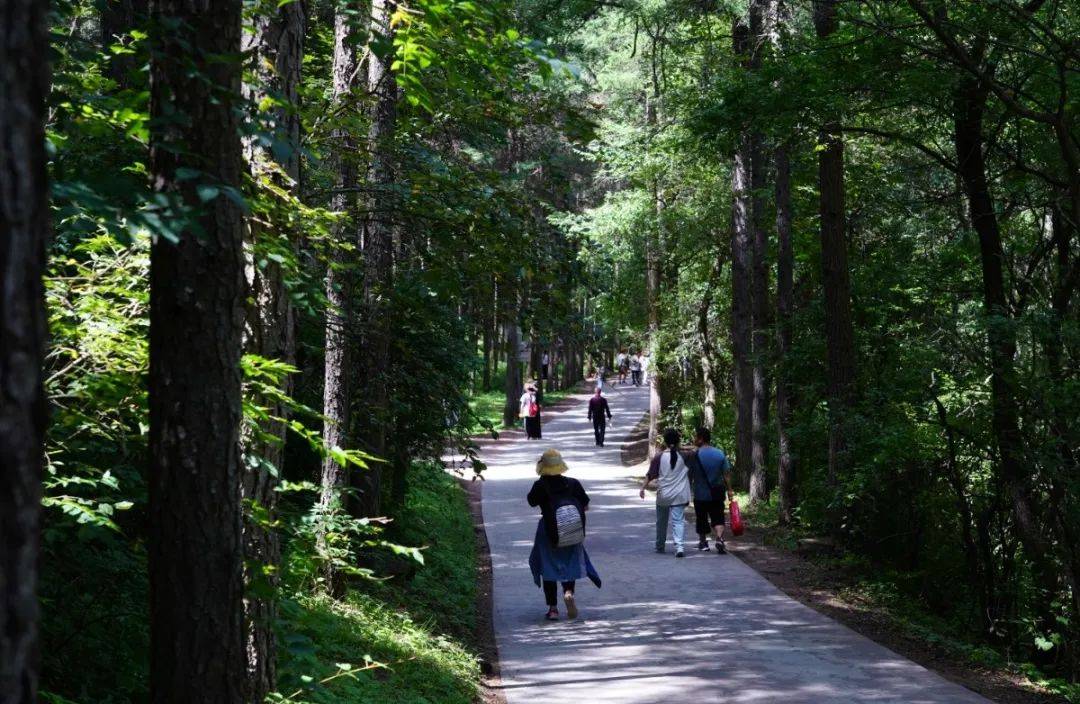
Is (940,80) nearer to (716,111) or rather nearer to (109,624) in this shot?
(716,111)

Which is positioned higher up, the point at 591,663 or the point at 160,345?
the point at 160,345

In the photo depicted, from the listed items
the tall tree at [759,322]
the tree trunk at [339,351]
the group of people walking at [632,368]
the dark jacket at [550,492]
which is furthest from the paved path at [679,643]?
the group of people walking at [632,368]

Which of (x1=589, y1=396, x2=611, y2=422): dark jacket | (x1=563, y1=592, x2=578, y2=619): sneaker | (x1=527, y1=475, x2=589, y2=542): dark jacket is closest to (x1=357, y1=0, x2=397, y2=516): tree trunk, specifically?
(x1=527, y1=475, x2=589, y2=542): dark jacket

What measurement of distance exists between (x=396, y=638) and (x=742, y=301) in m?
14.9

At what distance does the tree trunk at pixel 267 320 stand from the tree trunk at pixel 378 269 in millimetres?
3297

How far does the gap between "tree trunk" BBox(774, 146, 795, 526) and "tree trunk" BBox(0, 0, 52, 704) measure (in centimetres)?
1673

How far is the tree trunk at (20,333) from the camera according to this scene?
2191 mm

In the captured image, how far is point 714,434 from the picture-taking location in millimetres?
30000

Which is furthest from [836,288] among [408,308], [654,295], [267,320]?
[654,295]

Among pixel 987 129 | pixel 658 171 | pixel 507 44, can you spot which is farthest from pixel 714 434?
pixel 507 44

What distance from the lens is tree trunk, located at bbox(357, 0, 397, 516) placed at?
1063 centimetres

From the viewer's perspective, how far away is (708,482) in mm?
16906

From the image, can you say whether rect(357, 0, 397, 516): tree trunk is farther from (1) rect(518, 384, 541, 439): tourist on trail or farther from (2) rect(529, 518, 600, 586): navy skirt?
(1) rect(518, 384, 541, 439): tourist on trail

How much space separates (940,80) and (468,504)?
48.3ft
